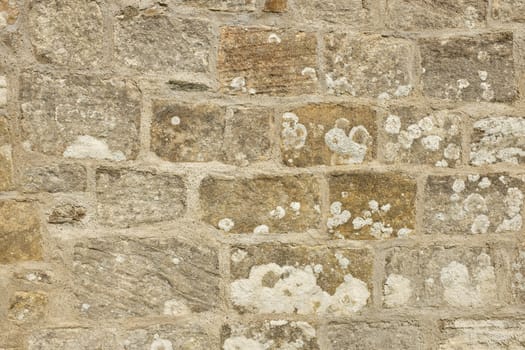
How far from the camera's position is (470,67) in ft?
6.87

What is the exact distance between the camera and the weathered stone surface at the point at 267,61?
78.7 inches

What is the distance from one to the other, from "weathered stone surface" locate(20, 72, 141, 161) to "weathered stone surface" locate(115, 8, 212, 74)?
4.0 inches

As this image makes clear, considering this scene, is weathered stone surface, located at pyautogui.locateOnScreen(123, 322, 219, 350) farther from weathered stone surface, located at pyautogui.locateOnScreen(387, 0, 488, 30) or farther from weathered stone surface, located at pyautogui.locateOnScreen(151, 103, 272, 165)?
weathered stone surface, located at pyautogui.locateOnScreen(387, 0, 488, 30)

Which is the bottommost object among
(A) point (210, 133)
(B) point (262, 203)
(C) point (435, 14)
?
(B) point (262, 203)

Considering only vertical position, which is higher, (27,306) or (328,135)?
(328,135)

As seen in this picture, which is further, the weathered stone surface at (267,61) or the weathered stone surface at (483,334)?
the weathered stone surface at (483,334)

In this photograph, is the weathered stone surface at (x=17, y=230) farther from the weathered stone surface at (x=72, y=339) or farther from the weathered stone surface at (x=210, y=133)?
the weathered stone surface at (x=210, y=133)

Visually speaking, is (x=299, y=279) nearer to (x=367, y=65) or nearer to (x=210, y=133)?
(x=210, y=133)

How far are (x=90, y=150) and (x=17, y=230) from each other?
37 cm

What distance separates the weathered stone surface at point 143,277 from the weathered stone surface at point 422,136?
79 centimetres

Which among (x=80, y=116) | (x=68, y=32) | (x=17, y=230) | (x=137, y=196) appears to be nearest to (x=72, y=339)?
(x=17, y=230)

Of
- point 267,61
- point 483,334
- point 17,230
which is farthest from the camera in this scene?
point 483,334

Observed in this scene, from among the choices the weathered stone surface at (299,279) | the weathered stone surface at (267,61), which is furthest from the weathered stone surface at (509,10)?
the weathered stone surface at (299,279)

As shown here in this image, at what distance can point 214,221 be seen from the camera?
6.57 feet
